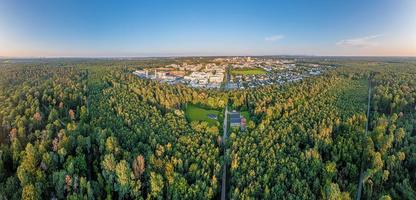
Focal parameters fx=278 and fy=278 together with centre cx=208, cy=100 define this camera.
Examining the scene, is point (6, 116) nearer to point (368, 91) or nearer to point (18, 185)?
point (18, 185)

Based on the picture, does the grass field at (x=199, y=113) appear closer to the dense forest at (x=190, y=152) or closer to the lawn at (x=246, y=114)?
the dense forest at (x=190, y=152)

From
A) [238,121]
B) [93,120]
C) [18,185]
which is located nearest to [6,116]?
[93,120]

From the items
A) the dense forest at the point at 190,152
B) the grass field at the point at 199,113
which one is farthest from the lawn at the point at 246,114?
the grass field at the point at 199,113

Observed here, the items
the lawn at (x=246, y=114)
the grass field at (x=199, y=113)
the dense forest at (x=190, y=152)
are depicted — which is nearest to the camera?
the dense forest at (x=190, y=152)

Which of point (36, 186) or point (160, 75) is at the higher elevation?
point (160, 75)

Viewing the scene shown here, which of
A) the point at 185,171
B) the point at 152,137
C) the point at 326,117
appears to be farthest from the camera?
the point at 326,117

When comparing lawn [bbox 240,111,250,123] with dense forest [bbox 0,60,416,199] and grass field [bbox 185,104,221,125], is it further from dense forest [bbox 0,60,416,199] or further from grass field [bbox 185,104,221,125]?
grass field [bbox 185,104,221,125]
